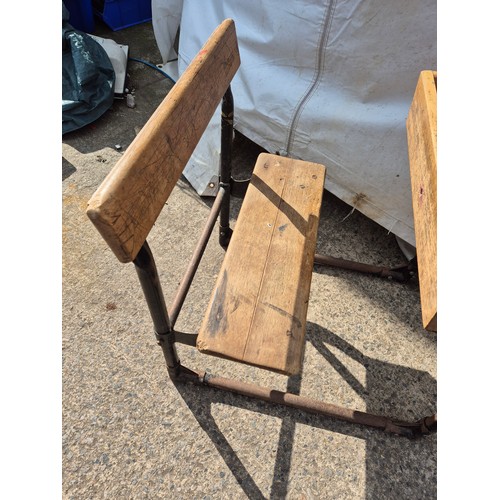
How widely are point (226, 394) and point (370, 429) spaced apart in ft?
2.07

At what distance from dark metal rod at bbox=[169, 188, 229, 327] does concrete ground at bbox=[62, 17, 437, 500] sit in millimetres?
392

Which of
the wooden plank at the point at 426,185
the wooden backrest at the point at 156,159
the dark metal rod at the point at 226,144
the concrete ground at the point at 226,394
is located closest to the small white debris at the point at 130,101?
the concrete ground at the point at 226,394

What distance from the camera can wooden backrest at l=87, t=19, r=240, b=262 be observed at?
873mm

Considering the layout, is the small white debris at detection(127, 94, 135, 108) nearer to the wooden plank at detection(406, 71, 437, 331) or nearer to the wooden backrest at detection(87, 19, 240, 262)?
the wooden backrest at detection(87, 19, 240, 262)

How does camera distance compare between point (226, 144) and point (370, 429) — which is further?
point (226, 144)

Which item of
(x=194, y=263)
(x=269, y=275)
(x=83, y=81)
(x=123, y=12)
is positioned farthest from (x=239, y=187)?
(x=123, y=12)

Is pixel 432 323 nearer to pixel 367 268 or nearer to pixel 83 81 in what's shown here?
pixel 367 268

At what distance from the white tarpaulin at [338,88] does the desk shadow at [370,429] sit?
775 mm

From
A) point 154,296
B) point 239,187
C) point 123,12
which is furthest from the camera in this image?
point 123,12

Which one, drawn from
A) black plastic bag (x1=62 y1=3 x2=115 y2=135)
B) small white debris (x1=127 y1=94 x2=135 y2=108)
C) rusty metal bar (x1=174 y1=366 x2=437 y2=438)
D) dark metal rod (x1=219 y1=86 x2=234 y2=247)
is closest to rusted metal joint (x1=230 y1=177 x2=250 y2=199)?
dark metal rod (x1=219 y1=86 x2=234 y2=247)

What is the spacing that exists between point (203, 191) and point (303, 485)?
5.73 ft

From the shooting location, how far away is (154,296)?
3.95 ft

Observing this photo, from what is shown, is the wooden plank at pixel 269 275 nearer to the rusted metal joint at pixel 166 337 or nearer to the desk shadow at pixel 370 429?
the rusted metal joint at pixel 166 337

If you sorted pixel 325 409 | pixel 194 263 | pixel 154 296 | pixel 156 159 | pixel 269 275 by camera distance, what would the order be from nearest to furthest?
pixel 156 159, pixel 154 296, pixel 269 275, pixel 325 409, pixel 194 263
